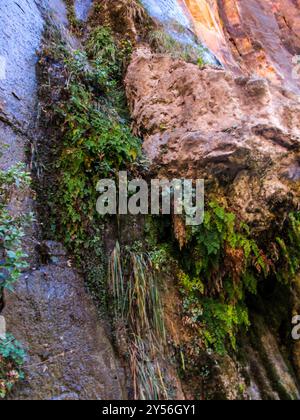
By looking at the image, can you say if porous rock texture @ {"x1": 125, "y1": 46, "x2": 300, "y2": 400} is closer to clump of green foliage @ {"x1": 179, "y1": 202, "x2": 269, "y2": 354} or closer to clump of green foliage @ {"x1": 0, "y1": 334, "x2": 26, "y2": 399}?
clump of green foliage @ {"x1": 179, "y1": 202, "x2": 269, "y2": 354}

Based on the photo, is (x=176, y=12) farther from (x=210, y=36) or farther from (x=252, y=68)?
(x=252, y=68)

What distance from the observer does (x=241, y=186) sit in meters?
4.53

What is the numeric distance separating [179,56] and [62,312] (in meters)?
4.53

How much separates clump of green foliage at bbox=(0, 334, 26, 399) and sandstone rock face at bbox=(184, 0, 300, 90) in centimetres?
762

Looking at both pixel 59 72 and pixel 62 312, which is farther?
pixel 59 72

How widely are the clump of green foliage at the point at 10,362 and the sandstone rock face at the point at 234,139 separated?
2.64m

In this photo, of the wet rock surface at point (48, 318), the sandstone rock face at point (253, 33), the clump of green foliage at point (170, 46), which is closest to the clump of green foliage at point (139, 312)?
the wet rock surface at point (48, 318)

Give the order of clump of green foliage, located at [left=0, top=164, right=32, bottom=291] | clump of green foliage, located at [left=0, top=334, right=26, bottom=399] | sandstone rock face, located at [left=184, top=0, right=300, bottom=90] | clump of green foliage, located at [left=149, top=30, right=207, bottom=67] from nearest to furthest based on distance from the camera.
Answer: clump of green foliage, located at [left=0, top=334, right=26, bottom=399] → clump of green foliage, located at [left=0, top=164, right=32, bottom=291] → clump of green foliage, located at [left=149, top=30, right=207, bottom=67] → sandstone rock face, located at [left=184, top=0, right=300, bottom=90]

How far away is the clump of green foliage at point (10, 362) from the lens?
3.04 metres

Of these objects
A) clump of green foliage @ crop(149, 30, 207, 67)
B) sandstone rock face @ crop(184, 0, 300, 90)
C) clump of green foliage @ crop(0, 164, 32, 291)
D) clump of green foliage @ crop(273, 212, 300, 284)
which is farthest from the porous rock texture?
sandstone rock face @ crop(184, 0, 300, 90)

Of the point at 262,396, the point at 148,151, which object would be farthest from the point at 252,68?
the point at 262,396

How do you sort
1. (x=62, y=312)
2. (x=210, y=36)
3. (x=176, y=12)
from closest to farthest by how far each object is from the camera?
(x=62, y=312) < (x=176, y=12) < (x=210, y=36)

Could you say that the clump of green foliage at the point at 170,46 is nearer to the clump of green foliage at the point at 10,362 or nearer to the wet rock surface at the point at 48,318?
the wet rock surface at the point at 48,318

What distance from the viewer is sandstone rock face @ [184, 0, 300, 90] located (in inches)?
369
